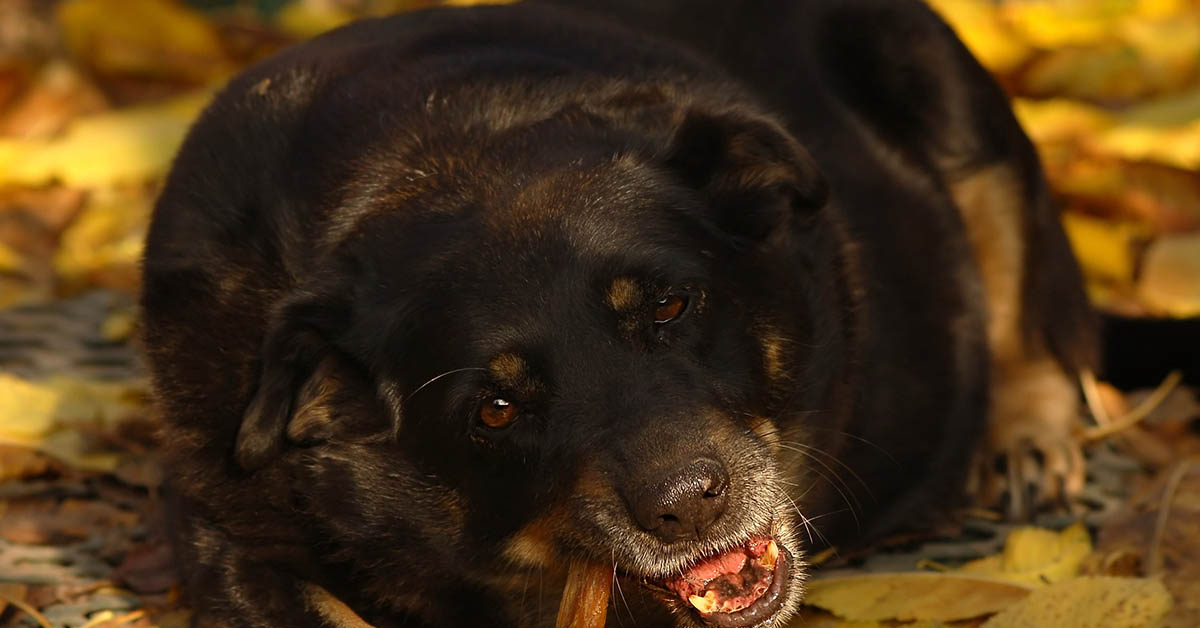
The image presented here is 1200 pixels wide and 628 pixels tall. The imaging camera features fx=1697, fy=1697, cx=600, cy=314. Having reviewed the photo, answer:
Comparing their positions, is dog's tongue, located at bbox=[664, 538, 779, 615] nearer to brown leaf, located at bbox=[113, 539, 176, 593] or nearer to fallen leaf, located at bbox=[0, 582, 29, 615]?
brown leaf, located at bbox=[113, 539, 176, 593]

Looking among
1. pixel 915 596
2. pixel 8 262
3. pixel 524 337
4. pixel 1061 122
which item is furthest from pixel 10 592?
pixel 1061 122

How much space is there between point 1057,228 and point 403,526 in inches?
96.3

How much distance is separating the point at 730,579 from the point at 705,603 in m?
0.07

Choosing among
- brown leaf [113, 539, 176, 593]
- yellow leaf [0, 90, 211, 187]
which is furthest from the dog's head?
yellow leaf [0, 90, 211, 187]

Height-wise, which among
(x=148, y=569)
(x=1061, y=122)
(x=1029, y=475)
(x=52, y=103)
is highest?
(x=52, y=103)

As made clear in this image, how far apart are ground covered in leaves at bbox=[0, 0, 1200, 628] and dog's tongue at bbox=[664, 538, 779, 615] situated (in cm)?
31

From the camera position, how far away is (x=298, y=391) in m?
3.31

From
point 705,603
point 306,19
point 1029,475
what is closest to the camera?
point 705,603

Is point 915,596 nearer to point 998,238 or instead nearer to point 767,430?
point 767,430

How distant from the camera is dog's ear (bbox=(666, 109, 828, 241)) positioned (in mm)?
3439

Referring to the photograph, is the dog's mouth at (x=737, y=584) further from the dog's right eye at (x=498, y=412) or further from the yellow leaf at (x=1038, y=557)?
the yellow leaf at (x=1038, y=557)

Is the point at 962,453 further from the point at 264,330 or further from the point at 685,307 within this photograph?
the point at 264,330

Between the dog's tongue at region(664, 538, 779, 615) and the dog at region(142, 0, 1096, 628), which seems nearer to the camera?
the dog at region(142, 0, 1096, 628)

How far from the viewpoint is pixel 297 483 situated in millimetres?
3441
